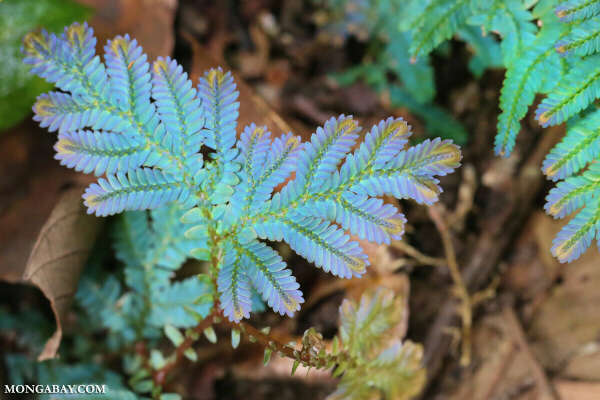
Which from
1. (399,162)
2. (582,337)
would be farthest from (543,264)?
(399,162)

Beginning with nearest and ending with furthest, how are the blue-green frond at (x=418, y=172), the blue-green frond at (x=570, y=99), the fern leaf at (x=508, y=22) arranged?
the blue-green frond at (x=418, y=172), the blue-green frond at (x=570, y=99), the fern leaf at (x=508, y=22)

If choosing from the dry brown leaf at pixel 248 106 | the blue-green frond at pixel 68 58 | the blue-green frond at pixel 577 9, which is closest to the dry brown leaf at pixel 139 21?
the dry brown leaf at pixel 248 106

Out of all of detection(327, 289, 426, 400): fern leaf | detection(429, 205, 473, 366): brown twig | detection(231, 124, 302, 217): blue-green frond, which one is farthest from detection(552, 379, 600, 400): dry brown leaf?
detection(231, 124, 302, 217): blue-green frond

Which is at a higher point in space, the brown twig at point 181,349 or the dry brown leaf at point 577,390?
the dry brown leaf at point 577,390

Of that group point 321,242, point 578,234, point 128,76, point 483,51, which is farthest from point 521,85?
point 128,76

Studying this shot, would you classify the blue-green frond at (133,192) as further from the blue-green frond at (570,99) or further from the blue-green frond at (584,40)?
the blue-green frond at (584,40)

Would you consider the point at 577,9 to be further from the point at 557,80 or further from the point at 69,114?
the point at 69,114
